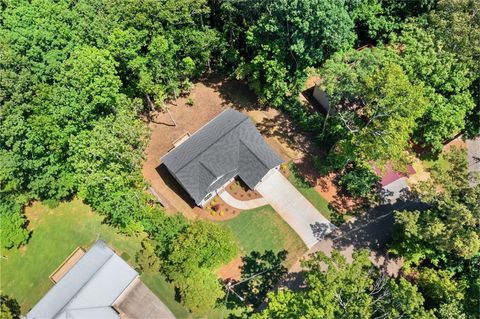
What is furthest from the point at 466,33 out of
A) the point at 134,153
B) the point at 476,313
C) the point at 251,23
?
the point at 134,153

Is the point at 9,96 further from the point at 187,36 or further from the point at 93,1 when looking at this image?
the point at 187,36

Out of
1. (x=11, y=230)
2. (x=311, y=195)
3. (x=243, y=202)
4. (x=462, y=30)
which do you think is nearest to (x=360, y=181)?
(x=311, y=195)

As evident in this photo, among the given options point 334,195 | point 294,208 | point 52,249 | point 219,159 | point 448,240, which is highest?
point 334,195

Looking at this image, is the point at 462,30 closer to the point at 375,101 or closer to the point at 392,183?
the point at 375,101

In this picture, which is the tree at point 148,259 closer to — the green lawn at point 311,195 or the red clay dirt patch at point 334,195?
the green lawn at point 311,195

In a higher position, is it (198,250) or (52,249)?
(198,250)

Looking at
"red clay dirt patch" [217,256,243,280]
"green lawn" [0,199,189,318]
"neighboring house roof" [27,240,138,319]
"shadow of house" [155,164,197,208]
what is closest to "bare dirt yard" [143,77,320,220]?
"shadow of house" [155,164,197,208]

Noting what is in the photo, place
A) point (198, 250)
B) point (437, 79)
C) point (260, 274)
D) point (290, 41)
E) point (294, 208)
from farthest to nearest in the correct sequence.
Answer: point (294, 208)
point (290, 41)
point (437, 79)
point (260, 274)
point (198, 250)

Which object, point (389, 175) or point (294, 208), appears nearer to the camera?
point (294, 208)
